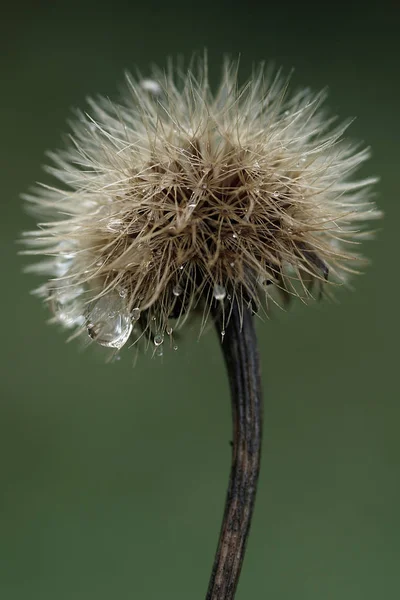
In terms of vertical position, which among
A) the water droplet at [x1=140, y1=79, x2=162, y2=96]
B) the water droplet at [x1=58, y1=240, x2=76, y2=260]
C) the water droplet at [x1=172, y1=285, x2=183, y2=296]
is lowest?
the water droplet at [x1=172, y1=285, x2=183, y2=296]

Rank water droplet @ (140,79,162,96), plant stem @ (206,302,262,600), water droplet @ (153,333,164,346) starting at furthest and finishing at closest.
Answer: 1. water droplet @ (140,79,162,96)
2. water droplet @ (153,333,164,346)
3. plant stem @ (206,302,262,600)

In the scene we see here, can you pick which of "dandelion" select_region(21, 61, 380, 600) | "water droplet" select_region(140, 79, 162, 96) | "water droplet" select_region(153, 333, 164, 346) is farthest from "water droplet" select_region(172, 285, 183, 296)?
"water droplet" select_region(140, 79, 162, 96)

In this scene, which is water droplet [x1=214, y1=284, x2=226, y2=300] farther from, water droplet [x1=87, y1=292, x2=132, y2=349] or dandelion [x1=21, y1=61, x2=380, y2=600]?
water droplet [x1=87, y1=292, x2=132, y2=349]

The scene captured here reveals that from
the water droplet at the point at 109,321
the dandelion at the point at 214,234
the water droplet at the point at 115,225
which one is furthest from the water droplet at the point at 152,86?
the water droplet at the point at 109,321

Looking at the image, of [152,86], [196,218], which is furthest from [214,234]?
[152,86]

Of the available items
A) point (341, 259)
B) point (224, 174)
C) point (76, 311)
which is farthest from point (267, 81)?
point (76, 311)

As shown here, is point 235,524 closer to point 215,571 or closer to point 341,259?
point 215,571

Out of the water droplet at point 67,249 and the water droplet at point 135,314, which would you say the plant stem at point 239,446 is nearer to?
the water droplet at point 135,314
